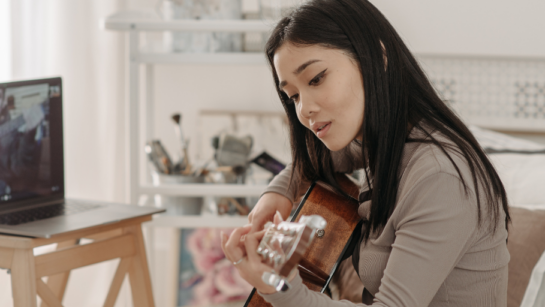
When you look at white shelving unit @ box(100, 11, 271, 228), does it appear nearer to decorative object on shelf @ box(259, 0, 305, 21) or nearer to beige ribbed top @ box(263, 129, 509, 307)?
decorative object on shelf @ box(259, 0, 305, 21)

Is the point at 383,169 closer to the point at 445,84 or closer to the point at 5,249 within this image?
the point at 5,249

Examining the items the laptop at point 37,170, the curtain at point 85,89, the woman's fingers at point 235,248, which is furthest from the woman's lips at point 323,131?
the curtain at point 85,89

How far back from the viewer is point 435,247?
2.40 feet

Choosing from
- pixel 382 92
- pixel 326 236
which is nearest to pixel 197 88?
pixel 326 236

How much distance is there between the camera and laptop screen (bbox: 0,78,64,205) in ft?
3.60

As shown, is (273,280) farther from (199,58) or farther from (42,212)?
(199,58)

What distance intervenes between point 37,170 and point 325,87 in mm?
761

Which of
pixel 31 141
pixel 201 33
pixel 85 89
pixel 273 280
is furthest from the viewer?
pixel 85 89

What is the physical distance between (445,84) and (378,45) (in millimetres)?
1079

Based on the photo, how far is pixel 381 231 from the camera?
2.89 ft

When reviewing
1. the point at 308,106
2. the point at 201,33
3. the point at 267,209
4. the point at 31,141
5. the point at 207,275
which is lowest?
the point at 207,275

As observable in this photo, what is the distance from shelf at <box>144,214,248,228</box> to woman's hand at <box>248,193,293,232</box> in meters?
0.36

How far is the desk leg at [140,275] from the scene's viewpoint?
122 cm

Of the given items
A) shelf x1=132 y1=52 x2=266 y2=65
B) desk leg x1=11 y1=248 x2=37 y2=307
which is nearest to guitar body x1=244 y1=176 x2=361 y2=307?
desk leg x1=11 y1=248 x2=37 y2=307
